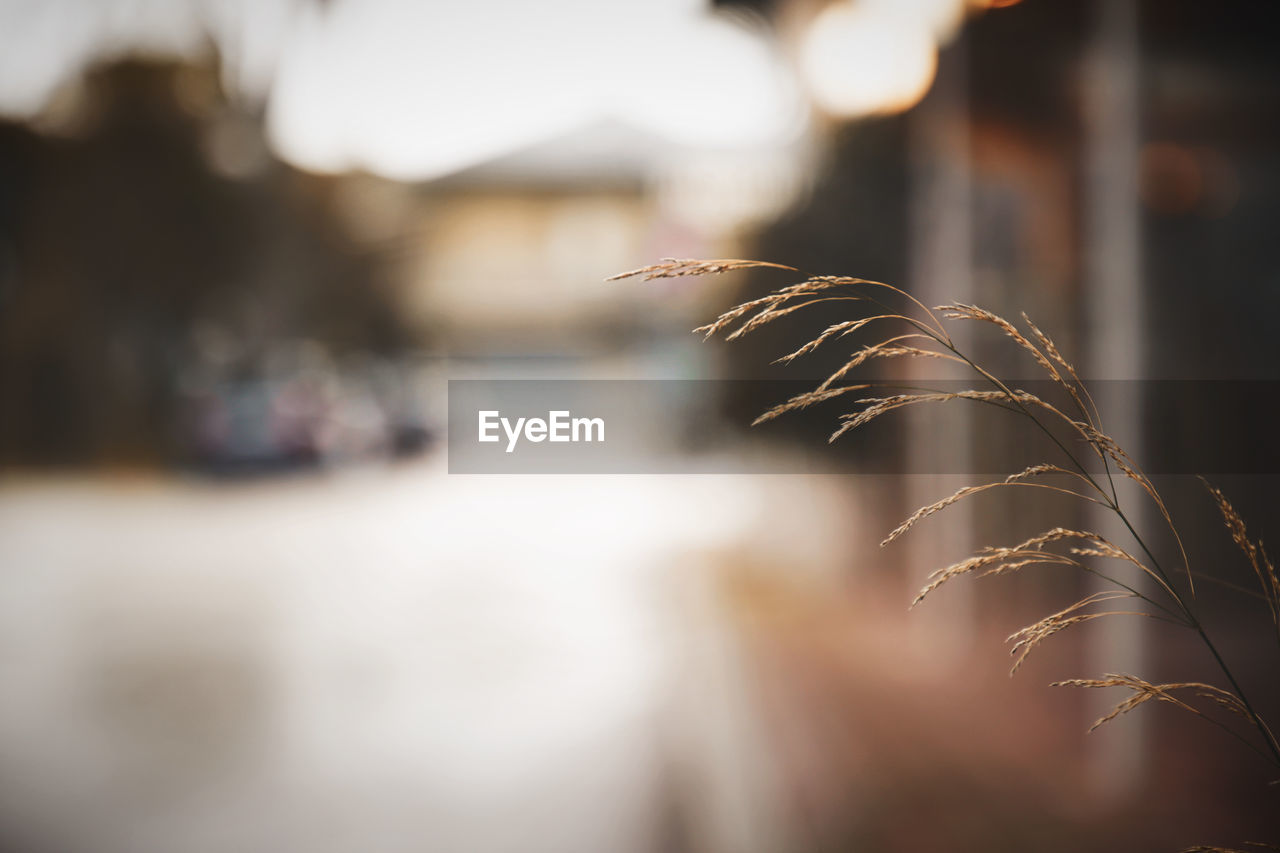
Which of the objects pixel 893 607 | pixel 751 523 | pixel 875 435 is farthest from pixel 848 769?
pixel 875 435

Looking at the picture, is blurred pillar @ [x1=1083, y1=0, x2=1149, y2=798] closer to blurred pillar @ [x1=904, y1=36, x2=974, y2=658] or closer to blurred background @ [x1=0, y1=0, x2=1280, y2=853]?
blurred background @ [x1=0, y1=0, x2=1280, y2=853]

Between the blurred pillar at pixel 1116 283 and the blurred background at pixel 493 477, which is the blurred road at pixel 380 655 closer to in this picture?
the blurred background at pixel 493 477

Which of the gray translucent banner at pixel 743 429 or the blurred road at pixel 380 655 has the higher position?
the gray translucent banner at pixel 743 429

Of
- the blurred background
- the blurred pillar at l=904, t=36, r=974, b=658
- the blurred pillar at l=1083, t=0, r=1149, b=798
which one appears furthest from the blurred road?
the blurred pillar at l=1083, t=0, r=1149, b=798

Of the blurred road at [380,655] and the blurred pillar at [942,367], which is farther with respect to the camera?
the blurred pillar at [942,367]

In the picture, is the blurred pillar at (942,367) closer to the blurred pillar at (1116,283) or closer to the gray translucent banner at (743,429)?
the gray translucent banner at (743,429)

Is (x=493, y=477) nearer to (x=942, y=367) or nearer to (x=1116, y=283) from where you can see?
(x=942, y=367)

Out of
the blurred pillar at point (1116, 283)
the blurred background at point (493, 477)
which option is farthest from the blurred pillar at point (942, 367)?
the blurred pillar at point (1116, 283)
